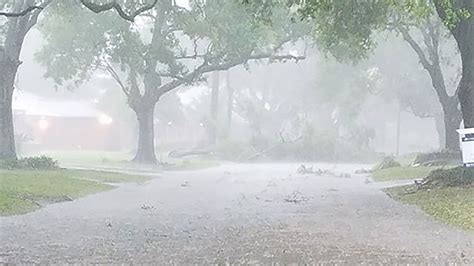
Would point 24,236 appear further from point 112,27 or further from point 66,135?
point 66,135

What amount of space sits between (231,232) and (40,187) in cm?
948

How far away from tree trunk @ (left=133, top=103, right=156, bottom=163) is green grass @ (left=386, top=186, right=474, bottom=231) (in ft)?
70.5

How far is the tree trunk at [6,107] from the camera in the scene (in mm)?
26766

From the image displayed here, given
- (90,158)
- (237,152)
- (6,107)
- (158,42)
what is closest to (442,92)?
(158,42)

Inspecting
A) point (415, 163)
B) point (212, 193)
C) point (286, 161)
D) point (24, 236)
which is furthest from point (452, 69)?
point (24, 236)

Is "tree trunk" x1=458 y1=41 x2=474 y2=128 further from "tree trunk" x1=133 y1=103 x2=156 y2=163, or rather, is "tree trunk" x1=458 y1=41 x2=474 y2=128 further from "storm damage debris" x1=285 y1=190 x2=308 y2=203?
"tree trunk" x1=133 y1=103 x2=156 y2=163

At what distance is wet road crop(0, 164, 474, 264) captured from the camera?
27.1 ft

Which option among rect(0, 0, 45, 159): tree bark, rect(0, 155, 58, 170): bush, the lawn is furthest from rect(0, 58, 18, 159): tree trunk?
the lawn

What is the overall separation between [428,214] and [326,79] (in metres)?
41.1

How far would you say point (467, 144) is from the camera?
52.5 feet

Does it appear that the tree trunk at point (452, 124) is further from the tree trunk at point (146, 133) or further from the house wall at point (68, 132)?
the house wall at point (68, 132)

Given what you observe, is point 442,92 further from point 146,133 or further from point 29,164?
point 29,164

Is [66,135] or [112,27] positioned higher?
[112,27]

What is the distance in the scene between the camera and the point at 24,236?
10.2 metres
